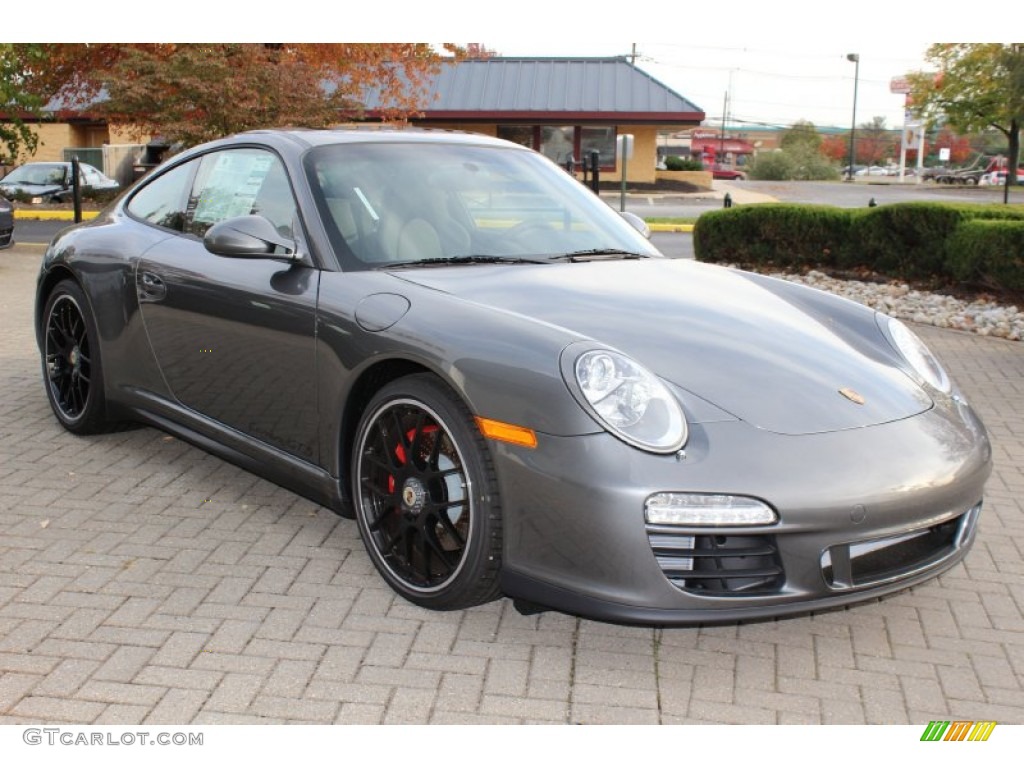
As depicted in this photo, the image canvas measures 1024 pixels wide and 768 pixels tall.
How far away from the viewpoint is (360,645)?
11.1ft

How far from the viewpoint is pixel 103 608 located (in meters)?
3.63

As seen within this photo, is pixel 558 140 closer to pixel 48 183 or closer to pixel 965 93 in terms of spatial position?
pixel 48 183

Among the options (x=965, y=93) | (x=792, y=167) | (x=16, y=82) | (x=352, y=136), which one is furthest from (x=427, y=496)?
(x=965, y=93)

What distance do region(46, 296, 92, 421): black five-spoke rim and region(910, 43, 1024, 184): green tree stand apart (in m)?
49.8

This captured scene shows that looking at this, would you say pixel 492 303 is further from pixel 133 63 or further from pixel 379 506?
Result: pixel 133 63

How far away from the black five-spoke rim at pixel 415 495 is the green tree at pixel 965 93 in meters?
50.8

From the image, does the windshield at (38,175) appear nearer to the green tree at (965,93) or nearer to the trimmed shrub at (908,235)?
the trimmed shrub at (908,235)

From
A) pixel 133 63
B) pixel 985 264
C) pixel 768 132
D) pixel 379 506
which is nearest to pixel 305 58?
pixel 133 63

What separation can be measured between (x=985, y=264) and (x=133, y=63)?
14.9m

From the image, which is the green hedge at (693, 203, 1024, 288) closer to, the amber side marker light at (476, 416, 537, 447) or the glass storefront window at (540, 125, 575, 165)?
the amber side marker light at (476, 416, 537, 447)

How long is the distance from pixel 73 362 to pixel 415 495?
2820mm

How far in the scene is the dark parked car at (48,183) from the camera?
2697 centimetres
